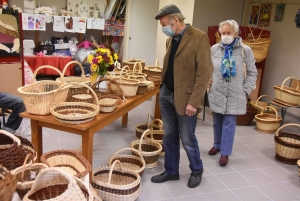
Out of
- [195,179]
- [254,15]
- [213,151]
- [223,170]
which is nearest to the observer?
[195,179]

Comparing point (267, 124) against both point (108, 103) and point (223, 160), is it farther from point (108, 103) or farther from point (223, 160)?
point (108, 103)

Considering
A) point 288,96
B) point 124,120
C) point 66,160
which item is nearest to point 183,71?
point 66,160

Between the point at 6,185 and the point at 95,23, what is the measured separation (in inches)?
173

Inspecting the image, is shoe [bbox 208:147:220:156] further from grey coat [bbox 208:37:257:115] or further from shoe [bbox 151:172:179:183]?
shoe [bbox 151:172:179:183]

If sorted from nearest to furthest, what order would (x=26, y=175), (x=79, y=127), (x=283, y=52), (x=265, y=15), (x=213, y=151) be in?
(x=26, y=175) < (x=79, y=127) < (x=213, y=151) < (x=283, y=52) < (x=265, y=15)

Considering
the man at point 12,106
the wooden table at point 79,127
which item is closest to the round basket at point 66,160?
the wooden table at point 79,127

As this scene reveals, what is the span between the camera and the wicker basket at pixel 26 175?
1.58 metres

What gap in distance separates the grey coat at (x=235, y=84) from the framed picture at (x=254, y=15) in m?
3.11

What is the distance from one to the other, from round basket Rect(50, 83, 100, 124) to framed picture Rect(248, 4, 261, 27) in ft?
14.7

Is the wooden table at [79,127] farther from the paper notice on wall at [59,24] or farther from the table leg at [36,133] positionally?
the paper notice on wall at [59,24]

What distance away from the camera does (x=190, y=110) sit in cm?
229

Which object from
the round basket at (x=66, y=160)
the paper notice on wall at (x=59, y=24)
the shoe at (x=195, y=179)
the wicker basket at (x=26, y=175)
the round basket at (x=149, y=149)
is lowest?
the shoe at (x=195, y=179)

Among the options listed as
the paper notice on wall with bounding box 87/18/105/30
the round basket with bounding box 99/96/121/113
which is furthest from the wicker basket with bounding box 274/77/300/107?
the paper notice on wall with bounding box 87/18/105/30

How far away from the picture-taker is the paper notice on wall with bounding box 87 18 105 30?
5301 millimetres
